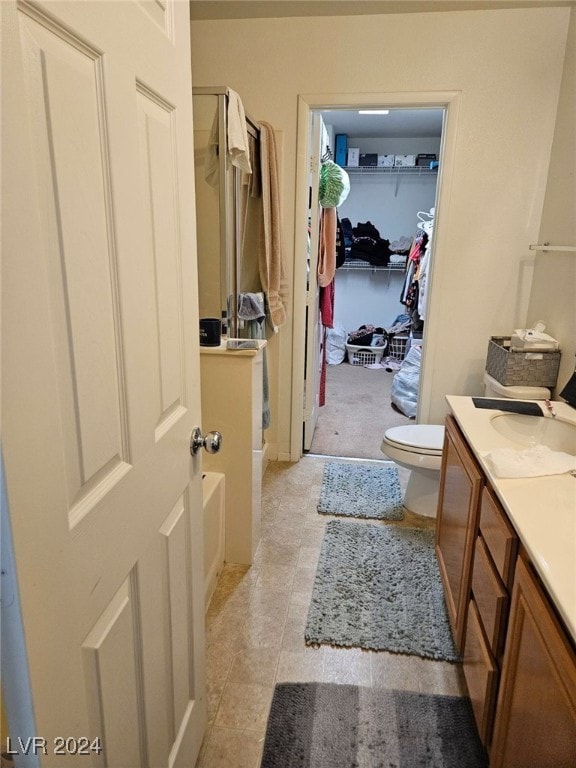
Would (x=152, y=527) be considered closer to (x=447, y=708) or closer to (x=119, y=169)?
(x=119, y=169)

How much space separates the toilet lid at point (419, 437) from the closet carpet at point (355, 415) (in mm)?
636

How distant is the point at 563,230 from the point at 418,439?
124 cm

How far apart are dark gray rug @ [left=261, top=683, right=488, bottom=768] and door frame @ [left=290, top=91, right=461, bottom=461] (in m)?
1.72

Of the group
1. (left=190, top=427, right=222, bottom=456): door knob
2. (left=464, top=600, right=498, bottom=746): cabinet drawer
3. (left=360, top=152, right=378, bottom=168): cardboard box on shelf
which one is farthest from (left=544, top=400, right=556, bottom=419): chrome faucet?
(left=360, top=152, right=378, bottom=168): cardboard box on shelf

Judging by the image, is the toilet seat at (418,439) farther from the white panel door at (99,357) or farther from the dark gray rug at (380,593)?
the white panel door at (99,357)

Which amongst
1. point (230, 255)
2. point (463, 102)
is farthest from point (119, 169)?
point (463, 102)

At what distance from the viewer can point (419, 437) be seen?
2.55m

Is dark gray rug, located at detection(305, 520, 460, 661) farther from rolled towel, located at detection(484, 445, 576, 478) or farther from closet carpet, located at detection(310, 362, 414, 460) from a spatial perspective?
closet carpet, located at detection(310, 362, 414, 460)

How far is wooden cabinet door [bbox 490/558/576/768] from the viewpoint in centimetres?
80

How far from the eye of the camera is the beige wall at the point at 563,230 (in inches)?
87.9

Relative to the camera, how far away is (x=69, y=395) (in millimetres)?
619

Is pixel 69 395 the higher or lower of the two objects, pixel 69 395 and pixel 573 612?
the higher

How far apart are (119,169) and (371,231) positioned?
5.15 m

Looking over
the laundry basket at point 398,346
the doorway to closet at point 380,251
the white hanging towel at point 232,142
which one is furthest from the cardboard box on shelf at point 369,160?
the white hanging towel at point 232,142
